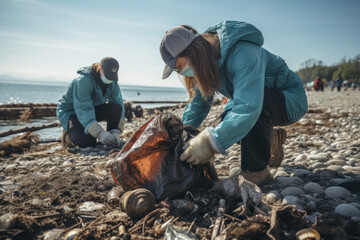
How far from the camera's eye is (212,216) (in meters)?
1.74

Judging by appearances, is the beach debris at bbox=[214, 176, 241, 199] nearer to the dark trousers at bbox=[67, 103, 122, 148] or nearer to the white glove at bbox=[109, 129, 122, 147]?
the white glove at bbox=[109, 129, 122, 147]

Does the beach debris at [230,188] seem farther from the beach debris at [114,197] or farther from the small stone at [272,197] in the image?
the beach debris at [114,197]

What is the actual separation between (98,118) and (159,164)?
3314 mm

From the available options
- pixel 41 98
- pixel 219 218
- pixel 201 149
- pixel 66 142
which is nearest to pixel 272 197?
pixel 219 218

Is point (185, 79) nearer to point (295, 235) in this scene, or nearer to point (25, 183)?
point (295, 235)

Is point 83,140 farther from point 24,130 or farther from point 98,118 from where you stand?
point 24,130

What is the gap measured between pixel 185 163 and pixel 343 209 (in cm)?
113

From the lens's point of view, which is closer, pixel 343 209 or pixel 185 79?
pixel 343 209

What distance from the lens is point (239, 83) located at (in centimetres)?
196

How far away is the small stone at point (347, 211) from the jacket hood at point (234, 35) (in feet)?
4.50

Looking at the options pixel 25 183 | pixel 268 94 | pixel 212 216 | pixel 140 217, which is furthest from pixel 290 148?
pixel 25 183

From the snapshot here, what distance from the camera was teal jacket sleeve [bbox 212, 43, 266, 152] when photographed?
1.84m

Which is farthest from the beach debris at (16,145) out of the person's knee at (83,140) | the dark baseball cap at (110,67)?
the dark baseball cap at (110,67)

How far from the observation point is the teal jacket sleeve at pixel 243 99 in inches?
72.3
